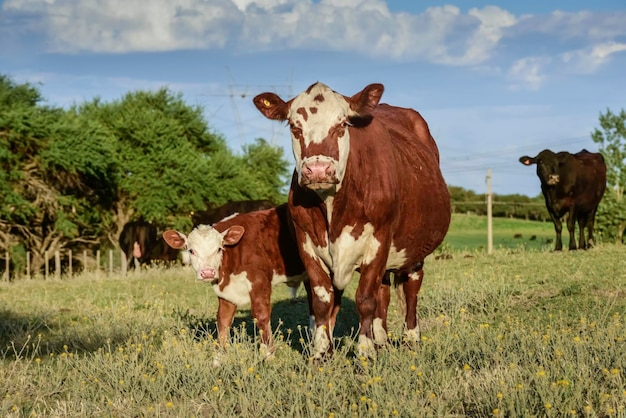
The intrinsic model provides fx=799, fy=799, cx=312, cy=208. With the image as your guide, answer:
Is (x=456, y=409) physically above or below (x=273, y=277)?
below

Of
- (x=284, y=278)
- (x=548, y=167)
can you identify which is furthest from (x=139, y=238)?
(x=284, y=278)

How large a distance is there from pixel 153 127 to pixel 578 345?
38.2m

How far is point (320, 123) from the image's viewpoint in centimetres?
655

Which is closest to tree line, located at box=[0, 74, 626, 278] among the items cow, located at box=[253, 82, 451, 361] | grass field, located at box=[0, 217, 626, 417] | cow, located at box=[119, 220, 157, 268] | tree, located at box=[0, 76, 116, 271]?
tree, located at box=[0, 76, 116, 271]

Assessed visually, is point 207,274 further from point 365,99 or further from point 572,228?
point 572,228

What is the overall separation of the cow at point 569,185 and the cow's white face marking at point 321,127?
14.1 meters

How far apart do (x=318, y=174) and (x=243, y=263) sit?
3182 mm

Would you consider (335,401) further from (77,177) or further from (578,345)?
(77,177)

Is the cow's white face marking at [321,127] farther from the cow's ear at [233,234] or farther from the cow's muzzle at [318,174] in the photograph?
the cow's ear at [233,234]

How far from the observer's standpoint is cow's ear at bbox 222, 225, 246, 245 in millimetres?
9211

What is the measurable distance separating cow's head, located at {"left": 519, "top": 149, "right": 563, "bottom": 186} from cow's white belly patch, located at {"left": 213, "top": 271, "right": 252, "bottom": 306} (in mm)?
12564

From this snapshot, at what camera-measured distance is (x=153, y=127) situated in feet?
140

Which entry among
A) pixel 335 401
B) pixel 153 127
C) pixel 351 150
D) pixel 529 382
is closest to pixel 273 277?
pixel 351 150

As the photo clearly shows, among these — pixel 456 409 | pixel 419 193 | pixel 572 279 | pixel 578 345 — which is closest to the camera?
pixel 456 409
